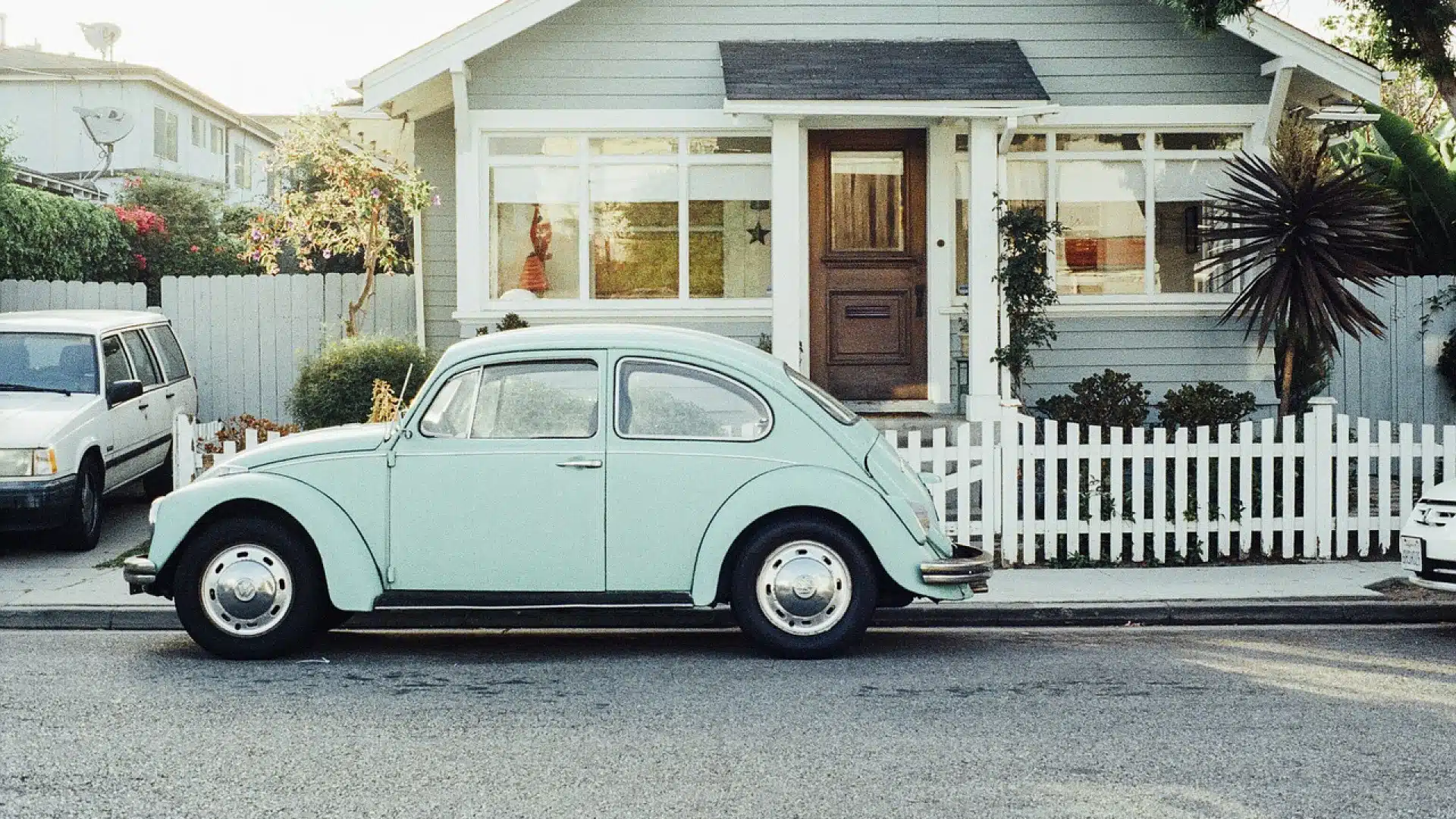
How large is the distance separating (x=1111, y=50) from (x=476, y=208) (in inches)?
244

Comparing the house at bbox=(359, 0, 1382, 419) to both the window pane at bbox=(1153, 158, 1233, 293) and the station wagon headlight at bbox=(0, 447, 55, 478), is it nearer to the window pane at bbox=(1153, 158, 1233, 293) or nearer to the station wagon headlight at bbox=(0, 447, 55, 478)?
the window pane at bbox=(1153, 158, 1233, 293)

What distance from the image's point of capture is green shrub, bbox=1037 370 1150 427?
1384 centimetres

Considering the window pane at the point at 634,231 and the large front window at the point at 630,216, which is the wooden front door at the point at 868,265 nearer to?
the large front window at the point at 630,216

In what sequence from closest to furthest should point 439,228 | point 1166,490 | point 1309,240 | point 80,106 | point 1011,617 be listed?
point 1011,617 → point 1166,490 → point 1309,240 → point 439,228 → point 80,106

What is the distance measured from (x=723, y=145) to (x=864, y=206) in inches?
58.3

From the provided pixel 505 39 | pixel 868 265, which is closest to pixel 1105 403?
pixel 868 265

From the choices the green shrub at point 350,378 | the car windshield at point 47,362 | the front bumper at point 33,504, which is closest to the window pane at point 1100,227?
the green shrub at point 350,378

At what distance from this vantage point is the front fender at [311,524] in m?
8.12

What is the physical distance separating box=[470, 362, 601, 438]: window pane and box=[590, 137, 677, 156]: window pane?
7.18 m

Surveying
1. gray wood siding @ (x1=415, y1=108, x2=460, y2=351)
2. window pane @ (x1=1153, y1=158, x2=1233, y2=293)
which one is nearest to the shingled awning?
window pane @ (x1=1153, y1=158, x2=1233, y2=293)

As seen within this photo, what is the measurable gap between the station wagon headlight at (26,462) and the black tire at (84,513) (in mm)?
326

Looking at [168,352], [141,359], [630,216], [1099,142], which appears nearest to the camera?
[141,359]

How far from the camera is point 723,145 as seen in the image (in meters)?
15.3

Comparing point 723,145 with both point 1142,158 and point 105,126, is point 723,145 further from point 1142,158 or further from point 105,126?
point 105,126
